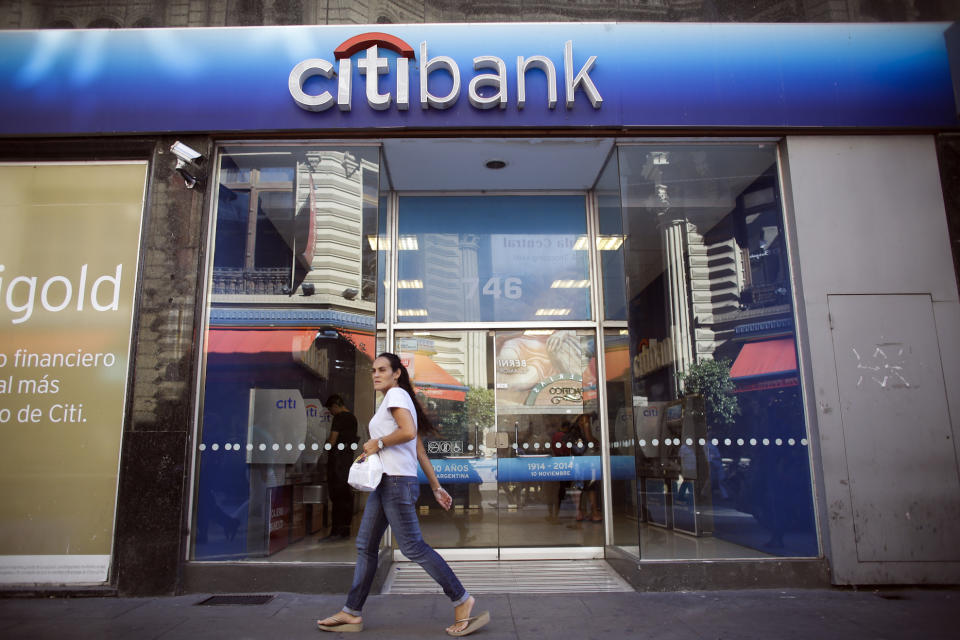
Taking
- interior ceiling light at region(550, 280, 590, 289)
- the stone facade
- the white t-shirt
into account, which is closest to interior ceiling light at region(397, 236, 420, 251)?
interior ceiling light at region(550, 280, 590, 289)

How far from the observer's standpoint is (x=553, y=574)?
5898mm

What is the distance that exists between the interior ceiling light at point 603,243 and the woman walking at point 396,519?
3478 mm

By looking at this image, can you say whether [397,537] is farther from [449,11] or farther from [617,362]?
[449,11]

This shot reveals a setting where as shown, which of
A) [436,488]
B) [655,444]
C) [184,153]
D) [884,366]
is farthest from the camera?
[655,444]

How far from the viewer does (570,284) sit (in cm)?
711

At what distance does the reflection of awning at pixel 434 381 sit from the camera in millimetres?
6855

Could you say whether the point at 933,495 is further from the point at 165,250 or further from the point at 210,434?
the point at 165,250

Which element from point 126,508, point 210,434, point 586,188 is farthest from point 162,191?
point 586,188

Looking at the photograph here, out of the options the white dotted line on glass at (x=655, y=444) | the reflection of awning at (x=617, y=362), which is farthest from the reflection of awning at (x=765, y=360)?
the reflection of awning at (x=617, y=362)

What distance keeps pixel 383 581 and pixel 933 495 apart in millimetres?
4733

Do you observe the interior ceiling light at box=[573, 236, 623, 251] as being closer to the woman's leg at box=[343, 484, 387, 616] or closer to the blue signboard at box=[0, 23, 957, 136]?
the blue signboard at box=[0, 23, 957, 136]

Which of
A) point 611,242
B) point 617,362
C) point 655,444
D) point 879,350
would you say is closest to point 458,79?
point 611,242

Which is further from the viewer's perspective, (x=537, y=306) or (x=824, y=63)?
(x=537, y=306)

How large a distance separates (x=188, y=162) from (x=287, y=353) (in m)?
1.92
